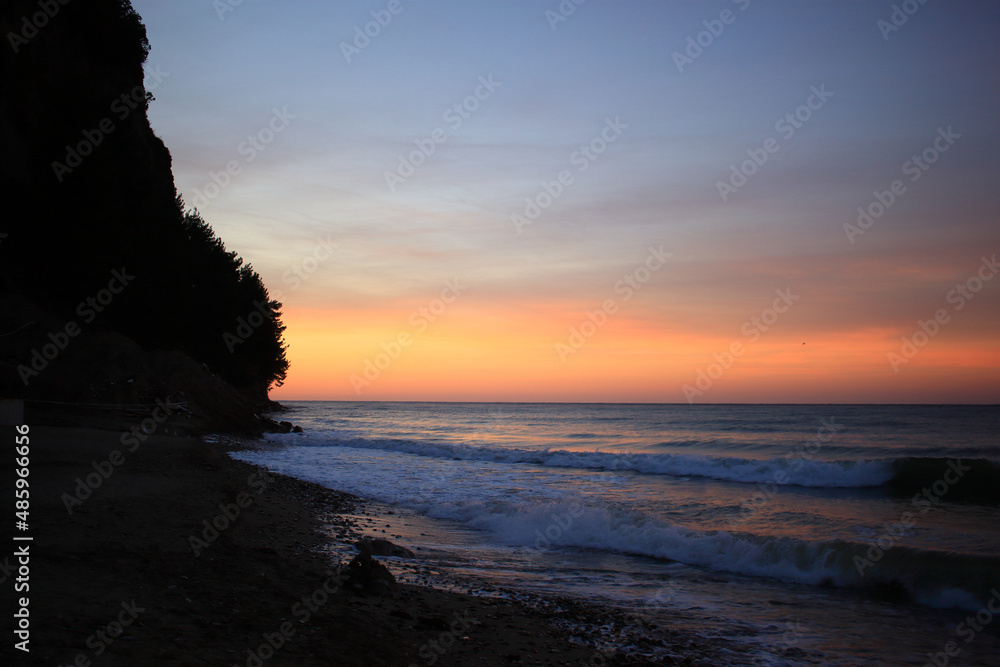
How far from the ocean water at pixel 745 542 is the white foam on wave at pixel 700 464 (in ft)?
0.35

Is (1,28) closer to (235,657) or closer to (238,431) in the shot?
(238,431)

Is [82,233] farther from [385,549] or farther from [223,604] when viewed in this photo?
[223,604]

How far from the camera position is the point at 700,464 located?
24.7 metres

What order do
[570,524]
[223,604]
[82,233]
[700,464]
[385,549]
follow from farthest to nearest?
1. [700,464]
2. [82,233]
3. [570,524]
4. [385,549]
5. [223,604]

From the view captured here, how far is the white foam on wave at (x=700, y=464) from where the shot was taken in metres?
21.1

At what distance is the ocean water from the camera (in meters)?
7.36

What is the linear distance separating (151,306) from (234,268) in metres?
21.8

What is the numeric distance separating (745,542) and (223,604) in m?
8.93

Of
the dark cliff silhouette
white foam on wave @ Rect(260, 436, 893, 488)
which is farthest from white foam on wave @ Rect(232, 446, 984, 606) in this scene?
the dark cliff silhouette

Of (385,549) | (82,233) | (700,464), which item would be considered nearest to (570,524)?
(385,549)

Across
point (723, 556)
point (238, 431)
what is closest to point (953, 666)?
point (723, 556)

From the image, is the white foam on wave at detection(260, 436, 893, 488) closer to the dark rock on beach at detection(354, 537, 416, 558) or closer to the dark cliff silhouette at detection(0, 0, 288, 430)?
the dark cliff silhouette at detection(0, 0, 288, 430)

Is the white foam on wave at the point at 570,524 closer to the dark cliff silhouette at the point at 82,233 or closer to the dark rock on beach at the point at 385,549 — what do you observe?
the dark rock on beach at the point at 385,549

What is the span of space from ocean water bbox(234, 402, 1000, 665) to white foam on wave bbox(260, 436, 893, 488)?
106mm
